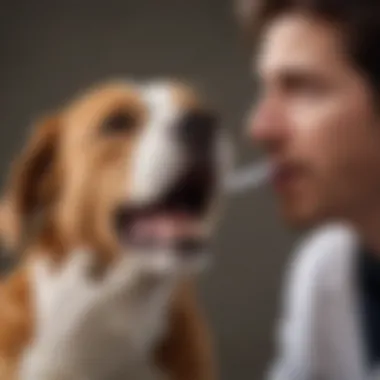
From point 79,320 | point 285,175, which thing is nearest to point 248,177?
point 285,175

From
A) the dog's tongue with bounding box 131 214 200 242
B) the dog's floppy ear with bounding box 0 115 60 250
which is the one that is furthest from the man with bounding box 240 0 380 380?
the dog's floppy ear with bounding box 0 115 60 250

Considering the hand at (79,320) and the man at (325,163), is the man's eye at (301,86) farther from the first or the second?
the hand at (79,320)

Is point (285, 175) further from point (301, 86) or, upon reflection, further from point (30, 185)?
point (30, 185)

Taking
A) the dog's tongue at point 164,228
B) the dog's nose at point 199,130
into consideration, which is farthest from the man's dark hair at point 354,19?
the dog's tongue at point 164,228

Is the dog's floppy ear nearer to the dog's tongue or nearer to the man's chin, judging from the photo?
the dog's tongue

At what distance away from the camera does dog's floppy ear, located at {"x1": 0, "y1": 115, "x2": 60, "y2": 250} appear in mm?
892

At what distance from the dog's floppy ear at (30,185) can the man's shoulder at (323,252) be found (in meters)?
0.29

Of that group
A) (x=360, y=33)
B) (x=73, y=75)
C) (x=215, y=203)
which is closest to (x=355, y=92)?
(x=360, y=33)

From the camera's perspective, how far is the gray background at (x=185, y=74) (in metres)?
0.86

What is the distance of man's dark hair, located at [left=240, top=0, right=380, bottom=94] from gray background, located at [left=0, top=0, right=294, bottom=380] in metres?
0.06

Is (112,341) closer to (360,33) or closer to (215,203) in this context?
(215,203)

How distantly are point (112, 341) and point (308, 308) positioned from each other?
0.22 m

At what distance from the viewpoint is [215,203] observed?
0.87 metres

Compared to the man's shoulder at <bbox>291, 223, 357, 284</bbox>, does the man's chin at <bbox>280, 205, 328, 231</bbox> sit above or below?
above
